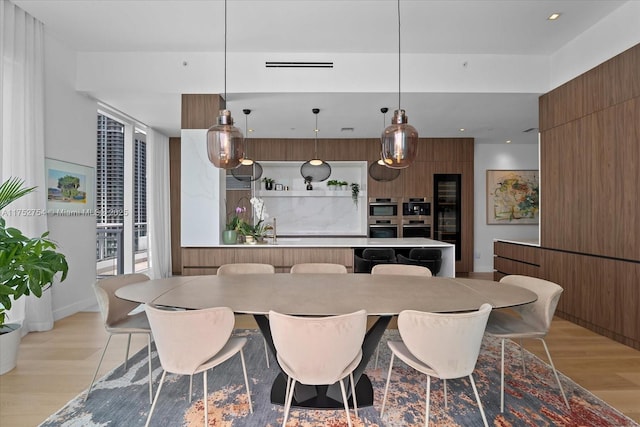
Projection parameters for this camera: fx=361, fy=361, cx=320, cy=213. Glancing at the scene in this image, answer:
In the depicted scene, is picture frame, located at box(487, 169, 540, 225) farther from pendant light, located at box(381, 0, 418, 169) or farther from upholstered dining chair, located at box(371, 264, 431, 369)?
pendant light, located at box(381, 0, 418, 169)

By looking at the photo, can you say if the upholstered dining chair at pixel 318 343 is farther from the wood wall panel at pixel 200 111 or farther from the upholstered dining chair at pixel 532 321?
the wood wall panel at pixel 200 111

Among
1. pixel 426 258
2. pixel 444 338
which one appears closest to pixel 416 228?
pixel 426 258

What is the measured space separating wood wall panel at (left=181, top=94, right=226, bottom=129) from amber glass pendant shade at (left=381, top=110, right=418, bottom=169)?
2681 mm

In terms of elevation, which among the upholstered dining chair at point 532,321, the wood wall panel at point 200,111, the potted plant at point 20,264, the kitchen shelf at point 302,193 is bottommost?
the upholstered dining chair at point 532,321

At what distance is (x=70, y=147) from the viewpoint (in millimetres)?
4367

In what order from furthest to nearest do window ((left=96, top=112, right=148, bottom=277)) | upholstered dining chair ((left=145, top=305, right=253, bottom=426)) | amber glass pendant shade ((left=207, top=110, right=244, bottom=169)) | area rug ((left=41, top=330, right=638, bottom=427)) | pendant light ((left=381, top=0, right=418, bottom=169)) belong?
window ((left=96, top=112, right=148, bottom=277))
amber glass pendant shade ((left=207, top=110, right=244, bottom=169))
pendant light ((left=381, top=0, right=418, bottom=169))
area rug ((left=41, top=330, right=638, bottom=427))
upholstered dining chair ((left=145, top=305, right=253, bottom=426))

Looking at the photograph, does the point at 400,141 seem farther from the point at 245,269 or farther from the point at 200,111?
the point at 200,111

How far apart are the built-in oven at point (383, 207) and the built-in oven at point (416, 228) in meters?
0.29

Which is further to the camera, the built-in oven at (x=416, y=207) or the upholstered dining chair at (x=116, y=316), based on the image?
the built-in oven at (x=416, y=207)

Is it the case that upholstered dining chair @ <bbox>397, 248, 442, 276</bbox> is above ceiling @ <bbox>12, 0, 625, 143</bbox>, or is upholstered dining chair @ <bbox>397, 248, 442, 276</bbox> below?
below

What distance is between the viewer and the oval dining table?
197 centimetres

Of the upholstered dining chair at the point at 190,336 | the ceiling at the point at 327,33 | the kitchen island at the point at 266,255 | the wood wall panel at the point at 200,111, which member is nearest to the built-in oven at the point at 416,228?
the ceiling at the point at 327,33

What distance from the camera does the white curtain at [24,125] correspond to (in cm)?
345

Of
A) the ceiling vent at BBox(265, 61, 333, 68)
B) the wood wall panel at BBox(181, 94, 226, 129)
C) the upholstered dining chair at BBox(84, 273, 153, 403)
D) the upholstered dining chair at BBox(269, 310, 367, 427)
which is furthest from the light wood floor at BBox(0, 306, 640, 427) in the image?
the ceiling vent at BBox(265, 61, 333, 68)
